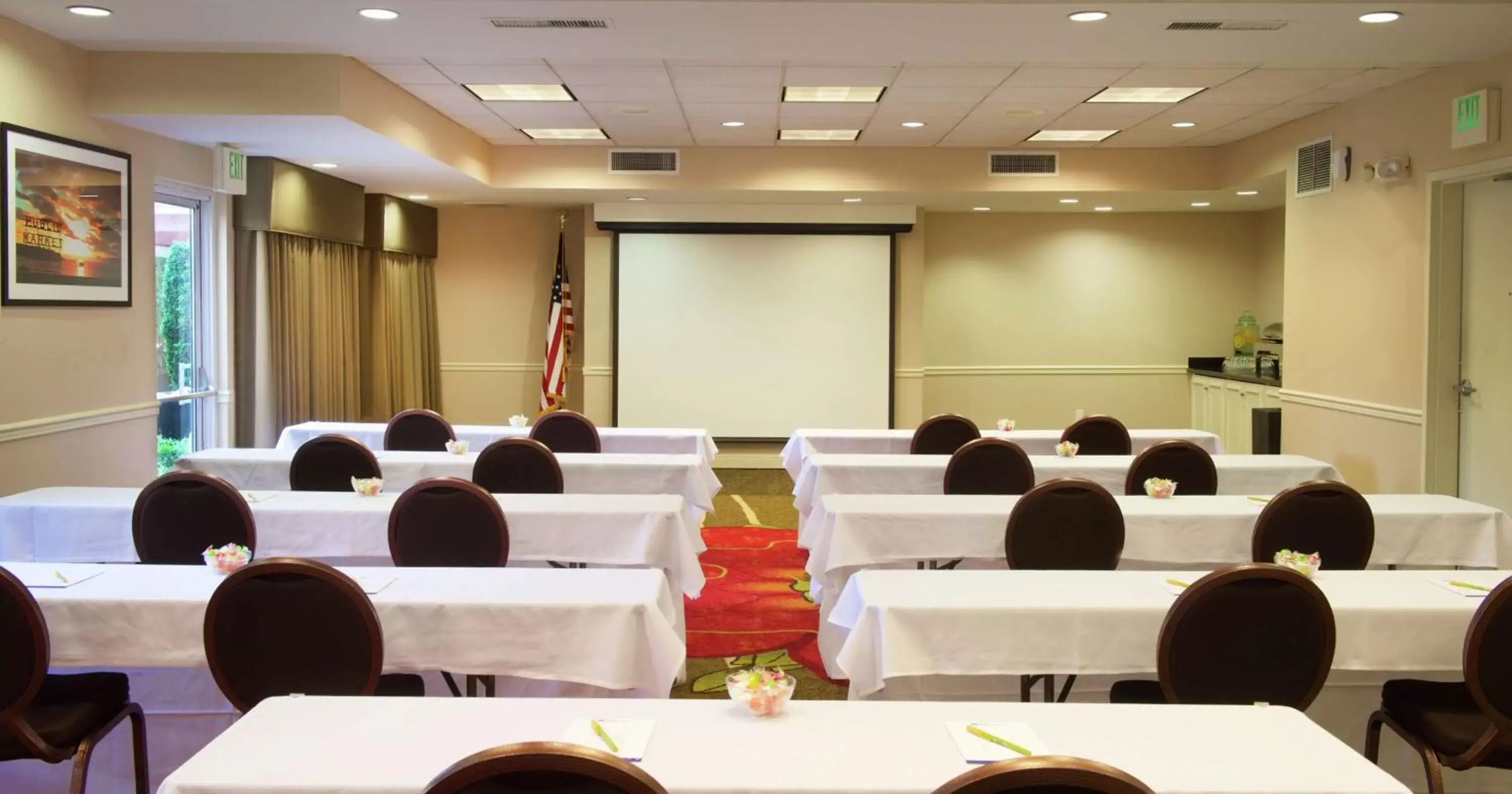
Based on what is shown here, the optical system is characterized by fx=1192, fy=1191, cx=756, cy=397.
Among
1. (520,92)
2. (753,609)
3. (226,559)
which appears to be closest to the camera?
(226,559)

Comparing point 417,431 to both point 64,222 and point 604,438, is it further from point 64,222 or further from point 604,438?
point 64,222

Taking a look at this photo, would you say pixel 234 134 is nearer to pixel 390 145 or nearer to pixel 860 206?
pixel 390 145

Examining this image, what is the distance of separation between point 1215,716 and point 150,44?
6339 millimetres

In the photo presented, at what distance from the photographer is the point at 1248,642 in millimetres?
3018

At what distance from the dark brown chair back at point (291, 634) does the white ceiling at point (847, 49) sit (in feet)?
11.4

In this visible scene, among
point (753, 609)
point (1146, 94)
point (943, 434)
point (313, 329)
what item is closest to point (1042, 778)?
point (753, 609)

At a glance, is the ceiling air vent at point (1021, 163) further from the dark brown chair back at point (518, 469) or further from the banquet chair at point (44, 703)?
the banquet chair at point (44, 703)

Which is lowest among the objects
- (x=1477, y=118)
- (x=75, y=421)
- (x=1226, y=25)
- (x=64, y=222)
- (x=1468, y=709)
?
(x=1468, y=709)

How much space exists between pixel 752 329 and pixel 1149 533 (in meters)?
7.28

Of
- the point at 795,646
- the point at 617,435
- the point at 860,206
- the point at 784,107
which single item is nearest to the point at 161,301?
the point at 617,435

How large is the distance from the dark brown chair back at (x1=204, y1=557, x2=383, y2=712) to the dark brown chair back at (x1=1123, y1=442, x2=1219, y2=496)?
3.98 metres

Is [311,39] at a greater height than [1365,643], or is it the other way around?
[311,39]

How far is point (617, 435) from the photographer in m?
8.02

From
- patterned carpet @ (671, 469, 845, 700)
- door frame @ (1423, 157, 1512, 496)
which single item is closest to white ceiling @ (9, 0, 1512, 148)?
door frame @ (1423, 157, 1512, 496)
